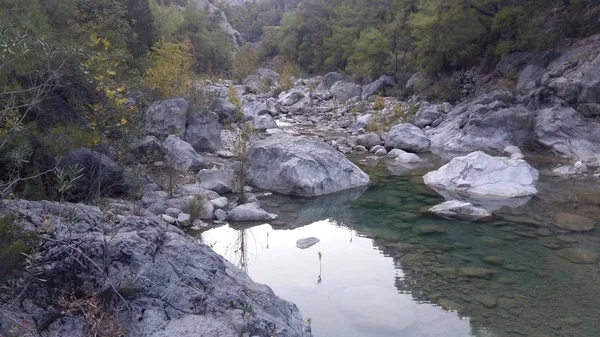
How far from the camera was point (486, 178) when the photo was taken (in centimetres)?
1091

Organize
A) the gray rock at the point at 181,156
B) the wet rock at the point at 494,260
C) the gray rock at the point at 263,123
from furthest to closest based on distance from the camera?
the gray rock at the point at 263,123
the gray rock at the point at 181,156
the wet rock at the point at 494,260

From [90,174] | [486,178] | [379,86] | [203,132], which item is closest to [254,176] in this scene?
[203,132]

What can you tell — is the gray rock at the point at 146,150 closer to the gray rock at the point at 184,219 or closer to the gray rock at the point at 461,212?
the gray rock at the point at 184,219

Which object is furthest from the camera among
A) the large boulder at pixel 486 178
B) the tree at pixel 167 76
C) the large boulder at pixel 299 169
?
the tree at pixel 167 76

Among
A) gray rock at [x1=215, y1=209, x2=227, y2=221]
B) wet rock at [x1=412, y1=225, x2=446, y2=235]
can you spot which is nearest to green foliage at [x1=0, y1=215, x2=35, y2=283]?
gray rock at [x1=215, y1=209, x2=227, y2=221]

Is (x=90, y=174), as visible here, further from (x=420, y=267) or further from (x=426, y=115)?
(x=426, y=115)

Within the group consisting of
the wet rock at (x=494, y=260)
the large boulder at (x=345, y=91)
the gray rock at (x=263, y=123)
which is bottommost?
the wet rock at (x=494, y=260)

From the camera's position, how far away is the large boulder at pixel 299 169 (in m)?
10.4

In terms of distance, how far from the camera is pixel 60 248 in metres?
3.54

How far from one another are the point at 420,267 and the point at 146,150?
642cm

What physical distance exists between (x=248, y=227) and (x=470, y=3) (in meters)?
16.5

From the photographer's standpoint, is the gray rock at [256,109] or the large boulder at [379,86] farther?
the large boulder at [379,86]

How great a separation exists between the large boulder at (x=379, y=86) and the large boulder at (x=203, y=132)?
13402 millimetres

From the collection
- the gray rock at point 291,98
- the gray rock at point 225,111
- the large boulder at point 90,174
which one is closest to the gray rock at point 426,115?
the gray rock at point 225,111
